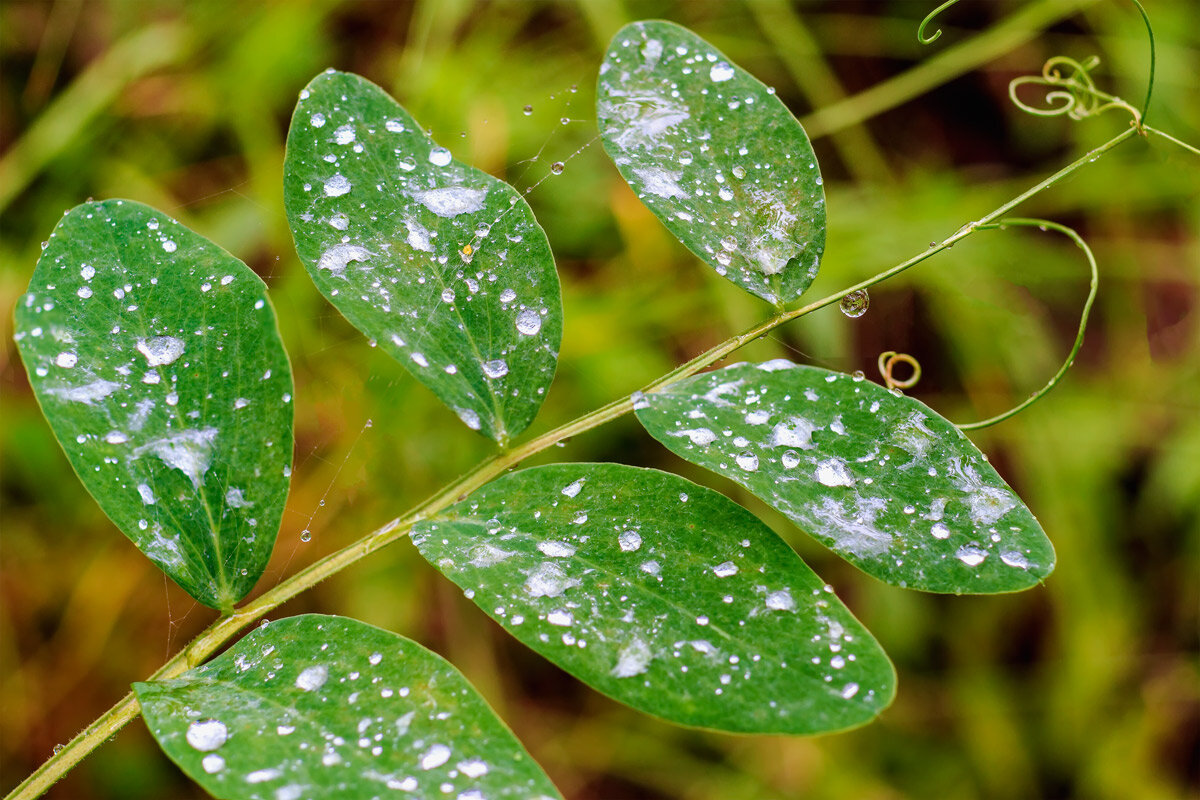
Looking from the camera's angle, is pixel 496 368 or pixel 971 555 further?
pixel 496 368

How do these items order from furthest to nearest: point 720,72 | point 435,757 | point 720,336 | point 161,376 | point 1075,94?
point 720,336 < point 1075,94 < point 720,72 < point 161,376 < point 435,757

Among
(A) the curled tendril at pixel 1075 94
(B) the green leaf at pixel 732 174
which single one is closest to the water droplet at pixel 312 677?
(B) the green leaf at pixel 732 174

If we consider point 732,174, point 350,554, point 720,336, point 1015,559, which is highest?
point 732,174

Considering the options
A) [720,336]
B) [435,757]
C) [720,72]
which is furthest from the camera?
[720,336]

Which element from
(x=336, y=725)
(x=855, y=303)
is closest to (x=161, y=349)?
(x=336, y=725)

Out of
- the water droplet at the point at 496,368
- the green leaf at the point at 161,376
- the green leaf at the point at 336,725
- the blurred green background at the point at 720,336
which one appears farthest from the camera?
the blurred green background at the point at 720,336

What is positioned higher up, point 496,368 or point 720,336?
point 496,368

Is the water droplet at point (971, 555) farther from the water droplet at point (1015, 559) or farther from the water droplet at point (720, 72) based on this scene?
the water droplet at point (720, 72)

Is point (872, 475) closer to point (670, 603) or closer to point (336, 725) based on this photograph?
point (670, 603)
